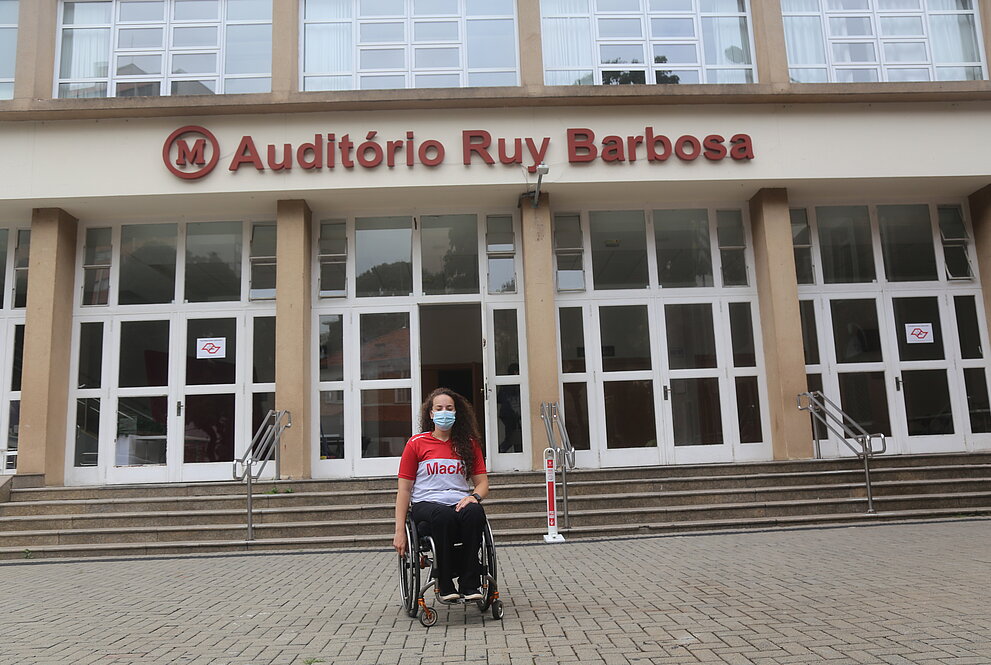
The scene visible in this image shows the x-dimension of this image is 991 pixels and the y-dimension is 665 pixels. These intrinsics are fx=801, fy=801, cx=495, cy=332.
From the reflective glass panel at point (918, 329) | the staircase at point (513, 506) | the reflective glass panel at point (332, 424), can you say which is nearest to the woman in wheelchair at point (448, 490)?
the staircase at point (513, 506)

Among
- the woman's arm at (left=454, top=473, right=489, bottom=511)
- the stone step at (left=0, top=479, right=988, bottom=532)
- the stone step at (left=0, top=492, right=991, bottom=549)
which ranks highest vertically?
the woman's arm at (left=454, top=473, right=489, bottom=511)

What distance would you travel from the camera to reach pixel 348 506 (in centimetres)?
1083

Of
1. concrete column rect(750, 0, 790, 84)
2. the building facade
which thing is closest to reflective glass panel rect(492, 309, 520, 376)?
the building facade

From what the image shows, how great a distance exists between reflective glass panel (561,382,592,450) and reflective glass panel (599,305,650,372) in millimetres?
588

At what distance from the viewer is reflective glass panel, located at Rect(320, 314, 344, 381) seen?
43.8 feet

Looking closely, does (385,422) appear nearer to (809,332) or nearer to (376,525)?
(376,525)

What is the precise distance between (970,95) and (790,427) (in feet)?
20.5

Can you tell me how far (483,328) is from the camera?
13.5 metres

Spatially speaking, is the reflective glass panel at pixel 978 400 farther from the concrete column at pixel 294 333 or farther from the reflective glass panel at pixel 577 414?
the concrete column at pixel 294 333

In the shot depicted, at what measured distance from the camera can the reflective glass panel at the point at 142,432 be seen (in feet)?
43.3

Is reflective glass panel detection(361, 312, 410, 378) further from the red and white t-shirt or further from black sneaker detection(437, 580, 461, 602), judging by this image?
black sneaker detection(437, 580, 461, 602)

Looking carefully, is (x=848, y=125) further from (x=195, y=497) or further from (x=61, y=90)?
(x=61, y=90)

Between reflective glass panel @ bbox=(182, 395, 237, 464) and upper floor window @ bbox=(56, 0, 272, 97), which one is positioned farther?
upper floor window @ bbox=(56, 0, 272, 97)

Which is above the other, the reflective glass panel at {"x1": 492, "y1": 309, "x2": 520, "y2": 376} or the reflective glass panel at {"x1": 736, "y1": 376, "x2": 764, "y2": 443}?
the reflective glass panel at {"x1": 492, "y1": 309, "x2": 520, "y2": 376}
